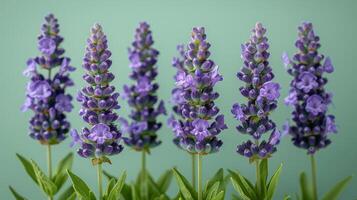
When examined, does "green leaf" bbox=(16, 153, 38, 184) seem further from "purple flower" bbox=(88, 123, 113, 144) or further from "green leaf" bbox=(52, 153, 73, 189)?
"purple flower" bbox=(88, 123, 113, 144)

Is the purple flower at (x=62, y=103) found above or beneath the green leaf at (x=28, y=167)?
above

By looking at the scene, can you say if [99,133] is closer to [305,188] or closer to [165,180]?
[165,180]

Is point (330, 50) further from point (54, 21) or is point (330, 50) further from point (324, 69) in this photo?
point (54, 21)

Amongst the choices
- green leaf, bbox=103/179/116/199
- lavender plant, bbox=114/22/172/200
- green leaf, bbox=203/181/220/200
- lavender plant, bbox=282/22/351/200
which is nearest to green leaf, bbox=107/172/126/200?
green leaf, bbox=103/179/116/199

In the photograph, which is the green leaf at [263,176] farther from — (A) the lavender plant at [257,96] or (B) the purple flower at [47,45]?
(B) the purple flower at [47,45]

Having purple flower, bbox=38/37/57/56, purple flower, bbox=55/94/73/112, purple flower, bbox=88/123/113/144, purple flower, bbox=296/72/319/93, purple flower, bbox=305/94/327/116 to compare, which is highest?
purple flower, bbox=38/37/57/56

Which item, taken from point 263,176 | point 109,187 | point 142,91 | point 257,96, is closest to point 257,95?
point 257,96

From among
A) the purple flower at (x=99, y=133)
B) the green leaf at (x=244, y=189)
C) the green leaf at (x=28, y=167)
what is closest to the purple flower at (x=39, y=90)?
the purple flower at (x=99, y=133)

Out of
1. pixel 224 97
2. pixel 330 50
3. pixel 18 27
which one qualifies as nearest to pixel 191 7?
pixel 224 97
